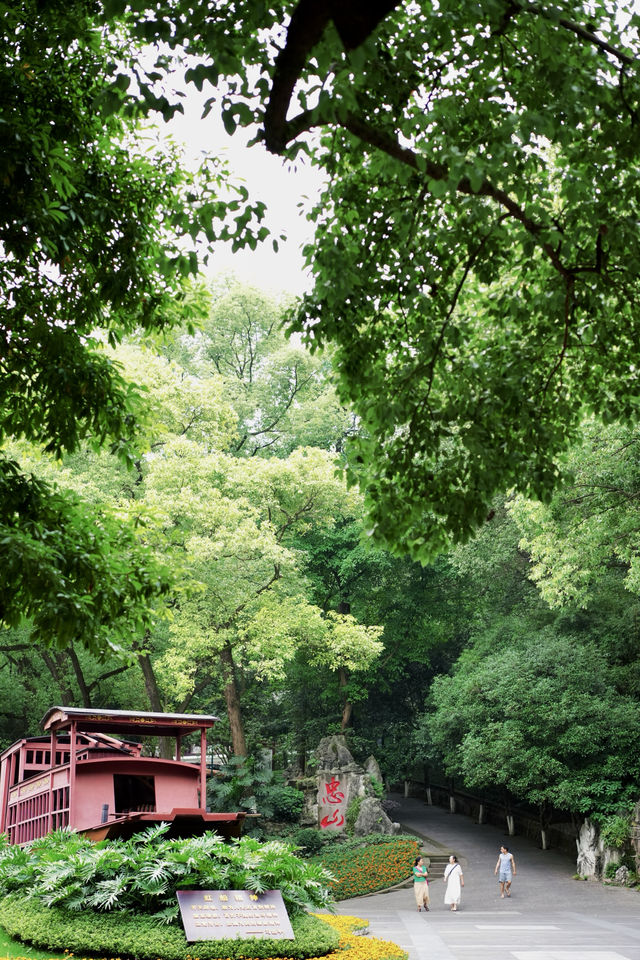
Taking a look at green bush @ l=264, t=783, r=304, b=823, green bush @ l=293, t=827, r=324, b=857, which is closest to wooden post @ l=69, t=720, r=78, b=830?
green bush @ l=293, t=827, r=324, b=857

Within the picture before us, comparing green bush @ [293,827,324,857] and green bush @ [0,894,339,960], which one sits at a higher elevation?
green bush @ [0,894,339,960]

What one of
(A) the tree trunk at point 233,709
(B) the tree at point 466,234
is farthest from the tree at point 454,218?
(A) the tree trunk at point 233,709

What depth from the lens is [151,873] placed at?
33.8ft

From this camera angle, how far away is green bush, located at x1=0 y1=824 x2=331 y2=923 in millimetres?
10164

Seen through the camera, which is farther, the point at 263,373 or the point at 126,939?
the point at 263,373

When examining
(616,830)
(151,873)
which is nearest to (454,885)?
(616,830)

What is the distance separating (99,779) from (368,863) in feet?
31.0

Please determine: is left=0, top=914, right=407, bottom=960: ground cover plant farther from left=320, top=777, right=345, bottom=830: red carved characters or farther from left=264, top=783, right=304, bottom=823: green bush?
left=320, top=777, right=345, bottom=830: red carved characters

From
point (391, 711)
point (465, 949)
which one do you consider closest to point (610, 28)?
point (465, 949)

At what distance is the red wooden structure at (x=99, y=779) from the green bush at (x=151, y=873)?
Answer: 1501mm

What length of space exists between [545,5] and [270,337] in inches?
1104

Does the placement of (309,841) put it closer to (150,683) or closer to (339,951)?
(150,683)

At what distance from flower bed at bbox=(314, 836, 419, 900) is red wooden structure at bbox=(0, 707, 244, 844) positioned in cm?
589

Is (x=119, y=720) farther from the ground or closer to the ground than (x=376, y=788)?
farther from the ground
